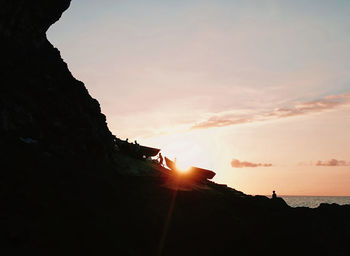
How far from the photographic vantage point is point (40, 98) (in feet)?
86.3

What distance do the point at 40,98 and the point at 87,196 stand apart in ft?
38.0

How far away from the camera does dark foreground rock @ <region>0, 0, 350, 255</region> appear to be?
16.7 meters

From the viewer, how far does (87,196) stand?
19.2 meters

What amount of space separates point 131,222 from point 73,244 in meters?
3.93

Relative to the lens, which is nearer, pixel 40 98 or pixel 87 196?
pixel 87 196

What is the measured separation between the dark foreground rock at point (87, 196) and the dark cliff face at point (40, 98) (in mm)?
94

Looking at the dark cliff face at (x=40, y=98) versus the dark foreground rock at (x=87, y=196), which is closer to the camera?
the dark foreground rock at (x=87, y=196)

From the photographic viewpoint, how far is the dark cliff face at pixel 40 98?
23.1 metres

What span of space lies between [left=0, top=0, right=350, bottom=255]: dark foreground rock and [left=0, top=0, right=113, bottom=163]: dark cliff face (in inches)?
3.7

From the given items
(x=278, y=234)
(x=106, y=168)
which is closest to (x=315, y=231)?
(x=278, y=234)

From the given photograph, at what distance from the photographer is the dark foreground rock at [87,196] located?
1667cm

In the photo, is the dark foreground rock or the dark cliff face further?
the dark cliff face

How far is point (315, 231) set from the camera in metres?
24.1

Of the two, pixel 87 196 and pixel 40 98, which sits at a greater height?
pixel 40 98
